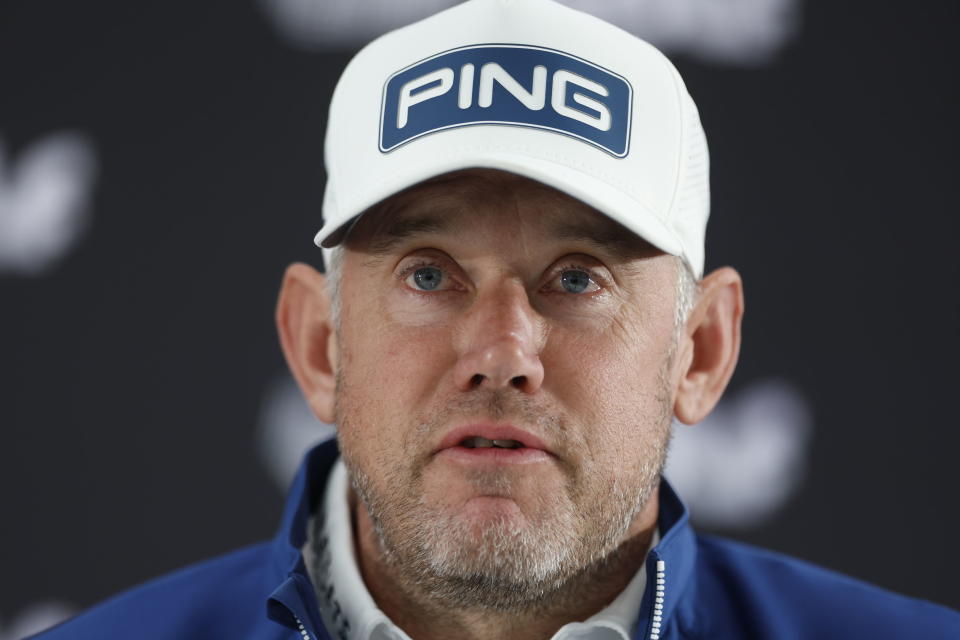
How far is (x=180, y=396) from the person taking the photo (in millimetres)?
1625

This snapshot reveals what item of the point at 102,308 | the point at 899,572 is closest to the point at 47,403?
the point at 102,308

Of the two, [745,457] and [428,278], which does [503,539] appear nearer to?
[428,278]

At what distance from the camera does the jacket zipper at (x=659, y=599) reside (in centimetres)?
102

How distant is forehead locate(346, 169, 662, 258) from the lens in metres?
0.99

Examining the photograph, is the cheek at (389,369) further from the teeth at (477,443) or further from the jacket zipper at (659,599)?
the jacket zipper at (659,599)

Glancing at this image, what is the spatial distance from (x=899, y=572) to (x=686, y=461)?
338 mm

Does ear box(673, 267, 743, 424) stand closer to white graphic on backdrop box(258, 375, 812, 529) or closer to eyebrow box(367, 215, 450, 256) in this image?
eyebrow box(367, 215, 450, 256)

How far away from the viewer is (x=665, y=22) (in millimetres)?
1671

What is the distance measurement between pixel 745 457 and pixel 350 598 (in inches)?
31.3

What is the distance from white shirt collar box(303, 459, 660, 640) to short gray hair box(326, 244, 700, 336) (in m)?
0.21

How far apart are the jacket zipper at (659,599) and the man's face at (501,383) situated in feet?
0.17

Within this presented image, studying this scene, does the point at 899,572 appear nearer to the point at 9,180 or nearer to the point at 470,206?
the point at 470,206

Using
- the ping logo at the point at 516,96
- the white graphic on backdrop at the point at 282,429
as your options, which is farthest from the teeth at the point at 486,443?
the white graphic on backdrop at the point at 282,429

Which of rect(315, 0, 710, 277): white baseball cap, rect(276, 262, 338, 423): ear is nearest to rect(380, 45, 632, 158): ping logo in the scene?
rect(315, 0, 710, 277): white baseball cap
